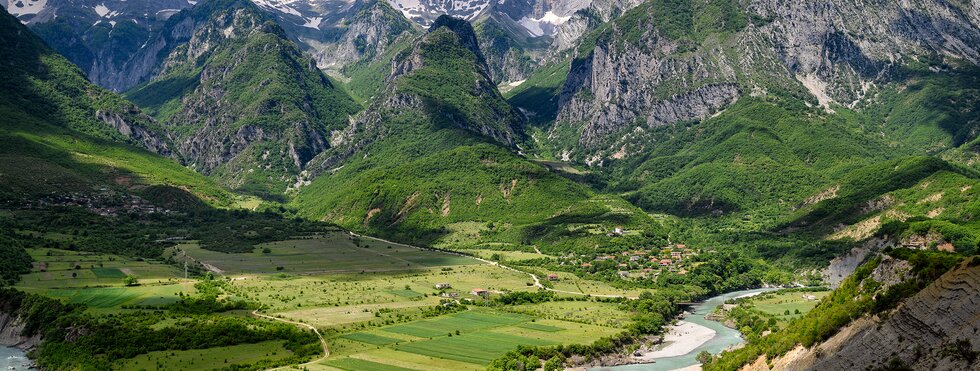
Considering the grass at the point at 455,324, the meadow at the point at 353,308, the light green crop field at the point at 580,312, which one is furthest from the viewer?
the light green crop field at the point at 580,312

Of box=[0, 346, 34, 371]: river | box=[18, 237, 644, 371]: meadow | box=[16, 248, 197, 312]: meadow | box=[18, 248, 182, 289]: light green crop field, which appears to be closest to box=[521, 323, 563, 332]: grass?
box=[18, 237, 644, 371]: meadow

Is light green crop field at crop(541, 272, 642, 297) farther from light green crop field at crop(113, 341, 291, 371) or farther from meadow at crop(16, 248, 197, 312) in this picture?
light green crop field at crop(113, 341, 291, 371)

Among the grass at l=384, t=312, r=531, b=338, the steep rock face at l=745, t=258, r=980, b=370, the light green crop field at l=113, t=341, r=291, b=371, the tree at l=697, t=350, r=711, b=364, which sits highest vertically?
the steep rock face at l=745, t=258, r=980, b=370

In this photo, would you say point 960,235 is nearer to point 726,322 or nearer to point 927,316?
point 726,322

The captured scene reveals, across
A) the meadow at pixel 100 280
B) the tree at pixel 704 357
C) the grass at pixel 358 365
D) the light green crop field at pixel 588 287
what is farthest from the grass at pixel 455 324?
the meadow at pixel 100 280

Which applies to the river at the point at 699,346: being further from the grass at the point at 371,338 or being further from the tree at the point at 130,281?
the tree at the point at 130,281

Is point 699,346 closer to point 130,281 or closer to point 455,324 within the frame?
point 455,324

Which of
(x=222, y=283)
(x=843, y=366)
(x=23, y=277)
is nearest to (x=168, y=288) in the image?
(x=222, y=283)
